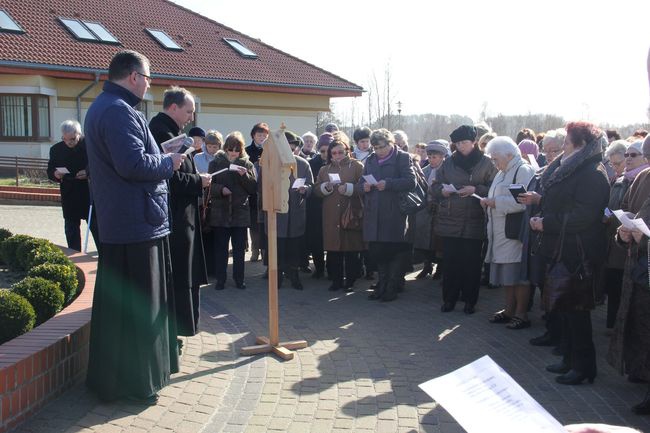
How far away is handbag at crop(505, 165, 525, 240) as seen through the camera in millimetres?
6688

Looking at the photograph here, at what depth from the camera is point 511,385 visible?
1.50 m

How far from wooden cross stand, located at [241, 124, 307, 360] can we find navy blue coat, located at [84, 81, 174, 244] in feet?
5.02

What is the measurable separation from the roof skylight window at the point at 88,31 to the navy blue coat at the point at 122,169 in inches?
859

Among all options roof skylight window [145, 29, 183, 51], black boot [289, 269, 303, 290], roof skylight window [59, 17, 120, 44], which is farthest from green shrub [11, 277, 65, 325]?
roof skylight window [145, 29, 183, 51]

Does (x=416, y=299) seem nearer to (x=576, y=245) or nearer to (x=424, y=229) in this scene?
(x=424, y=229)

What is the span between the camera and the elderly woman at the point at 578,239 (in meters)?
5.16

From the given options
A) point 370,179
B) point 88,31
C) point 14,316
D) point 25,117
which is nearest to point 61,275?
point 14,316

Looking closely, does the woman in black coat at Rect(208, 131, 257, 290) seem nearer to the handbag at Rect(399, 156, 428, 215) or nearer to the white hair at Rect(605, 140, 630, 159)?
the handbag at Rect(399, 156, 428, 215)

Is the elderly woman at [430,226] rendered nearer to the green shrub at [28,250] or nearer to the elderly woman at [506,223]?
the elderly woman at [506,223]

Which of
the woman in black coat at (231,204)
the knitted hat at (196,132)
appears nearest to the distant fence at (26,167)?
the knitted hat at (196,132)

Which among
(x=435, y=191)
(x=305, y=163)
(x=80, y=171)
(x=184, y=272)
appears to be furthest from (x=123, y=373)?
(x=80, y=171)

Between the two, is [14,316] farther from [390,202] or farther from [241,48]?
[241,48]

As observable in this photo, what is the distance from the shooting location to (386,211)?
310 inches

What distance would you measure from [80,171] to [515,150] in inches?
224
